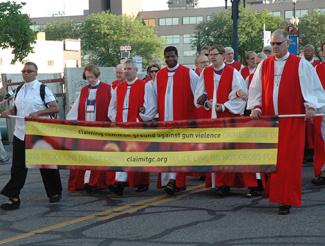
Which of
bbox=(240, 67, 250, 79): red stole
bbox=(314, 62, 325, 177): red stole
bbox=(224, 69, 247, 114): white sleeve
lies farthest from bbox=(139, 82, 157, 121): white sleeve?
bbox=(314, 62, 325, 177): red stole

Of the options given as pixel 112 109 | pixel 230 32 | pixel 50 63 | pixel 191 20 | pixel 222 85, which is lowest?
pixel 112 109

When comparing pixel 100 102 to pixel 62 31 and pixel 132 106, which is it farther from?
pixel 62 31

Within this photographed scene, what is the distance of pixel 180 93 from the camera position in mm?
9156

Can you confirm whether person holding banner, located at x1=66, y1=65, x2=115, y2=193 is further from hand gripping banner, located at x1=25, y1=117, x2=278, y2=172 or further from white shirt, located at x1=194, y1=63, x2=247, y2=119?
white shirt, located at x1=194, y1=63, x2=247, y2=119

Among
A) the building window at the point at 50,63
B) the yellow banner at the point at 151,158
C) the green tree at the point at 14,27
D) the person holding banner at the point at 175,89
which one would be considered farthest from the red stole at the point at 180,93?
the building window at the point at 50,63

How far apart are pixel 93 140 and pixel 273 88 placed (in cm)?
248

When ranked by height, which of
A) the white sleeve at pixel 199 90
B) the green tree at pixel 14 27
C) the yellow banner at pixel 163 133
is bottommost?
the yellow banner at pixel 163 133

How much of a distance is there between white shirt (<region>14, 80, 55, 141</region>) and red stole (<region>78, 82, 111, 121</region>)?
1.29 meters

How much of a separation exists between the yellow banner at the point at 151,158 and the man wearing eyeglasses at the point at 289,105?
0.83 feet

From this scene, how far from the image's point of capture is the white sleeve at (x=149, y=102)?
934 cm

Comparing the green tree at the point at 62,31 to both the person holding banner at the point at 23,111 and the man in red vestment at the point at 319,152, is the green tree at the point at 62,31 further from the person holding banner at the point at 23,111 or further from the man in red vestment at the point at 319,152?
the person holding banner at the point at 23,111

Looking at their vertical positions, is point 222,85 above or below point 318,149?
above

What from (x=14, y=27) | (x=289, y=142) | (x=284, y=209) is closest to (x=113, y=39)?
(x=14, y=27)

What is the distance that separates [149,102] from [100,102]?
2.51 ft
